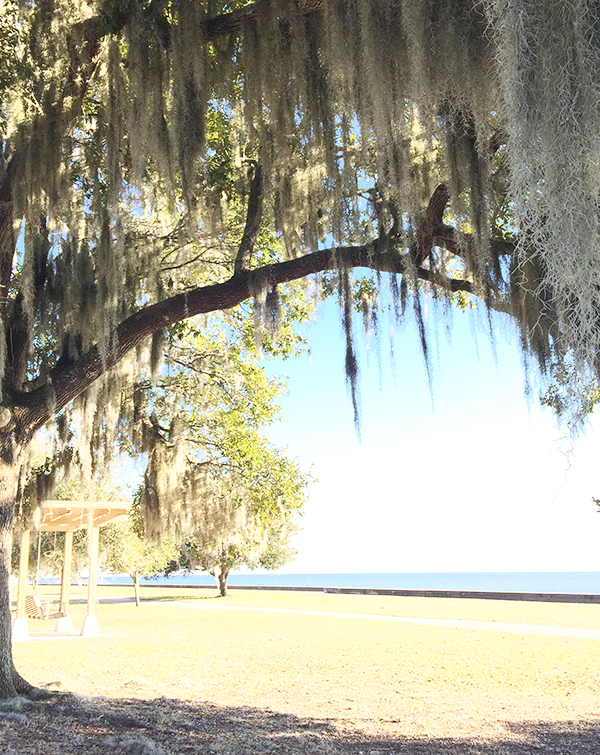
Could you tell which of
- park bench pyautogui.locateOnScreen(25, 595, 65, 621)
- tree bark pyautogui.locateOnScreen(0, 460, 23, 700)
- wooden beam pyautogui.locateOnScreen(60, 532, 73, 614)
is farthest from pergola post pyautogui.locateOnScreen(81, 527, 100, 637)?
tree bark pyautogui.locateOnScreen(0, 460, 23, 700)

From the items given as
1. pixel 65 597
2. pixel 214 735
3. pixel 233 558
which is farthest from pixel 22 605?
pixel 233 558

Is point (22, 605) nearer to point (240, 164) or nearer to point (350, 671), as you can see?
point (350, 671)

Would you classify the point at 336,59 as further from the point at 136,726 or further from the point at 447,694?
the point at 447,694

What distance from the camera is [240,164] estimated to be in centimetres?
560

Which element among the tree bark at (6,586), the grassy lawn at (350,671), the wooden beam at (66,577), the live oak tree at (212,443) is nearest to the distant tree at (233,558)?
the wooden beam at (66,577)

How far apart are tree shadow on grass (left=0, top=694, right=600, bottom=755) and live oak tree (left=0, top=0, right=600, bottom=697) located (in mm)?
733

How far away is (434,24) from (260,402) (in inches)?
246

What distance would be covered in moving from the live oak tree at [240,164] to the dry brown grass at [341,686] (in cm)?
157

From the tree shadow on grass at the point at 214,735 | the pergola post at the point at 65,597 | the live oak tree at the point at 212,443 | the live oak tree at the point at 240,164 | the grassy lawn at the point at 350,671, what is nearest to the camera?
the live oak tree at the point at 240,164

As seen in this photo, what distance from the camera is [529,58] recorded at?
1.91 meters

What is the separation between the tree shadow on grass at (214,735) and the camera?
3760 millimetres

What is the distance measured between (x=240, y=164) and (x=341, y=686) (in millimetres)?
4662

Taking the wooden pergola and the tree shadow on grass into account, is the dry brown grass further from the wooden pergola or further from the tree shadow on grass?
the wooden pergola

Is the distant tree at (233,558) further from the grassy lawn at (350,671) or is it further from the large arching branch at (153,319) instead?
the large arching branch at (153,319)
